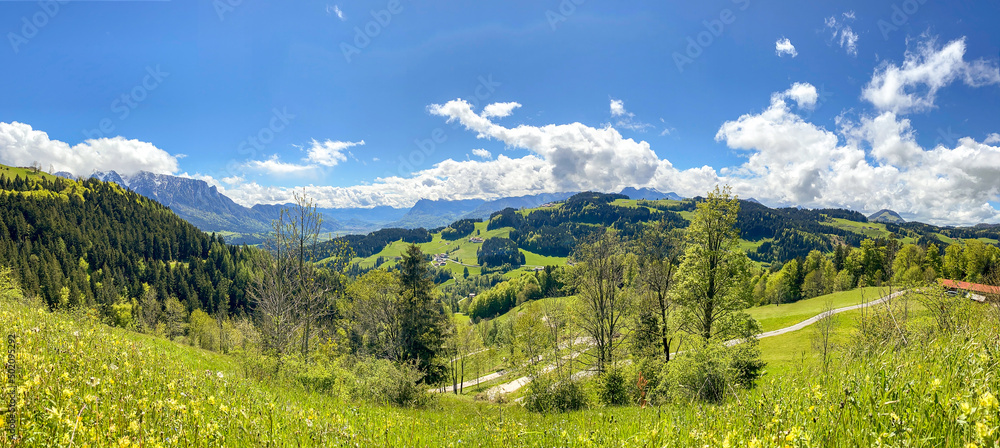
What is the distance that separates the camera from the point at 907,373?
3.61 m

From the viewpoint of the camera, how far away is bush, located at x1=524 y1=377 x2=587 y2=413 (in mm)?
16750

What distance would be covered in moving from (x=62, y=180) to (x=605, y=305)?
256341 millimetres

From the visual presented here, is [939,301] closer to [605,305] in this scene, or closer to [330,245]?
[605,305]

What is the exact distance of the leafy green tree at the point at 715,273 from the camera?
24.5 m

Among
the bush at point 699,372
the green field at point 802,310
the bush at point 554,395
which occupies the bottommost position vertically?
the green field at point 802,310

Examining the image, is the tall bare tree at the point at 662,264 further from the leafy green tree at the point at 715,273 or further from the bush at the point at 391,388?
the bush at the point at 391,388

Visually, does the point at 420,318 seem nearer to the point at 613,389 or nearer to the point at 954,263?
the point at 613,389

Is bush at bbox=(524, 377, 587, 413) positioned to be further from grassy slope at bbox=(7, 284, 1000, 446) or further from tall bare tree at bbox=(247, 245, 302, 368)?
tall bare tree at bbox=(247, 245, 302, 368)

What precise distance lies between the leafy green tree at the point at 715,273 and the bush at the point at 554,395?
12016 mm

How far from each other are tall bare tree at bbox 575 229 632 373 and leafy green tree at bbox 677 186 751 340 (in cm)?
678

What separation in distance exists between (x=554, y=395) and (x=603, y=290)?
56.8 feet

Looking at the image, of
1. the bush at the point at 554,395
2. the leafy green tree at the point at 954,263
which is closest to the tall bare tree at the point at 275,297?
the bush at the point at 554,395

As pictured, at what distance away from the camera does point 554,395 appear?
16.8m

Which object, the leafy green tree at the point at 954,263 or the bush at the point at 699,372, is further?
the leafy green tree at the point at 954,263
